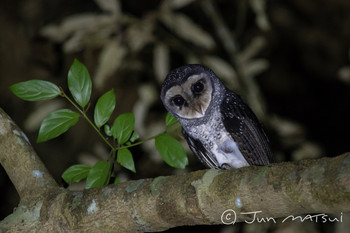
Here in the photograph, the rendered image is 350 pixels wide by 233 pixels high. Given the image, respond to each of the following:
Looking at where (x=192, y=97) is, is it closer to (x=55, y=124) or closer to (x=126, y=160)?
(x=126, y=160)

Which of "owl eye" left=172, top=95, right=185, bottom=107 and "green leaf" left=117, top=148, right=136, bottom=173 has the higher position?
"green leaf" left=117, top=148, right=136, bottom=173

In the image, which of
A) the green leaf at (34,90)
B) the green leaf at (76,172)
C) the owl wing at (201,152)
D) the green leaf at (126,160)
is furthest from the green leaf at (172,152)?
the owl wing at (201,152)

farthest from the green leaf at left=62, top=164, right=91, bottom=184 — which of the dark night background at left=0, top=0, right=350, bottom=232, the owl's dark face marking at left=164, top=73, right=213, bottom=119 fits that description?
the dark night background at left=0, top=0, right=350, bottom=232

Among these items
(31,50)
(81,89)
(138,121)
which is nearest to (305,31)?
(138,121)

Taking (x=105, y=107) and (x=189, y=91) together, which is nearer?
(x=105, y=107)

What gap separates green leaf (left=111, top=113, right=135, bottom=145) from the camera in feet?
5.80

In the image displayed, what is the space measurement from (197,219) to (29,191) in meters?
0.70

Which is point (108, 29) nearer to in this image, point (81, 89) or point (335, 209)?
point (81, 89)

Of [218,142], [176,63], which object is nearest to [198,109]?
[218,142]

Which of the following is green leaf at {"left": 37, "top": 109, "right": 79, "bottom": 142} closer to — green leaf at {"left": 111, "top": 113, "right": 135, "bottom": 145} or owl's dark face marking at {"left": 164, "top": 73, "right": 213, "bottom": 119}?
green leaf at {"left": 111, "top": 113, "right": 135, "bottom": 145}

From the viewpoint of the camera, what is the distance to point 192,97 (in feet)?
8.13

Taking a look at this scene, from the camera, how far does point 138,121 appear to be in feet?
11.6

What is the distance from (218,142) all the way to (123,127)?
0.83m

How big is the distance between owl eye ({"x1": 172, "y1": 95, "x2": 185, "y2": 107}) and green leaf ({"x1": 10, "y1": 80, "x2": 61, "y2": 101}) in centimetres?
82
